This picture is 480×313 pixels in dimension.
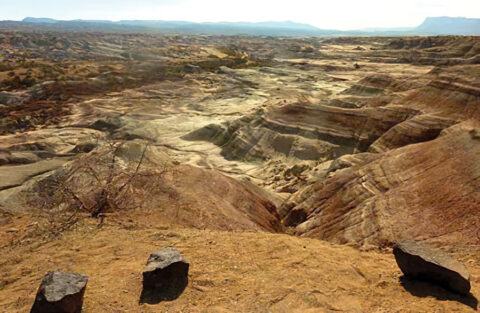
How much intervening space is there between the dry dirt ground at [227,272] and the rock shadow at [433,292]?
0.04 ft

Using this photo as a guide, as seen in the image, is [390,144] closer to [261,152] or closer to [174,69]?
[261,152]

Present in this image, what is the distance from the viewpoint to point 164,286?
4629 millimetres

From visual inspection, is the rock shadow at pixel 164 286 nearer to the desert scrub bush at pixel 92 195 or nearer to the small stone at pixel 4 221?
the desert scrub bush at pixel 92 195

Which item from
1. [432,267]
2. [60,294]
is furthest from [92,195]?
[432,267]

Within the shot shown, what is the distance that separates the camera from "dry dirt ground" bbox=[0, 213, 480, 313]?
14.3 feet

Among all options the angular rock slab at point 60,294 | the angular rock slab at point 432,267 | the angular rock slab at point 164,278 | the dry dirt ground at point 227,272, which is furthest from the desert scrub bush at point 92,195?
the angular rock slab at point 432,267

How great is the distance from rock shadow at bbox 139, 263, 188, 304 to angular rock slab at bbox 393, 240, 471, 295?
3419 mm

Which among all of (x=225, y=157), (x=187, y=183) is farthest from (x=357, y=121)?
(x=187, y=183)

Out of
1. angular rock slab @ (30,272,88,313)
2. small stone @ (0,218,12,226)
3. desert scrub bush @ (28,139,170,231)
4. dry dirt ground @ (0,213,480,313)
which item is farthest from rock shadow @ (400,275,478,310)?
small stone @ (0,218,12,226)

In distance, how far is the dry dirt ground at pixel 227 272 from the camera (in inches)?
171

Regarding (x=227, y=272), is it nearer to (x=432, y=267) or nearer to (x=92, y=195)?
(x=432, y=267)

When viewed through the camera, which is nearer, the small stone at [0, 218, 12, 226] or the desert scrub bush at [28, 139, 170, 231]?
the small stone at [0, 218, 12, 226]

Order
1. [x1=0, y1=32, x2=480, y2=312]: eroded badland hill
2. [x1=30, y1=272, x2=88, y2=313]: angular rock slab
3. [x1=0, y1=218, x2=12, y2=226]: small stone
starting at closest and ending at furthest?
[x1=30, y1=272, x2=88, y2=313]: angular rock slab
[x1=0, y1=32, x2=480, y2=312]: eroded badland hill
[x1=0, y1=218, x2=12, y2=226]: small stone

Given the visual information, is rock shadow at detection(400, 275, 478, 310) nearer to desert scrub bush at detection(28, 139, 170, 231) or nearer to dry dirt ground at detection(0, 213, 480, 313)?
dry dirt ground at detection(0, 213, 480, 313)
